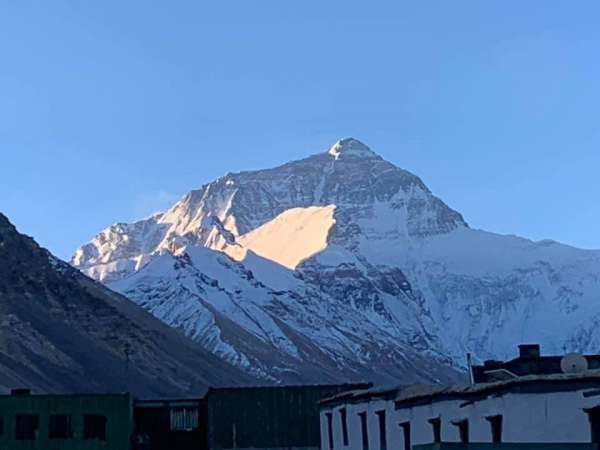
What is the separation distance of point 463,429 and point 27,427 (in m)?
30.2

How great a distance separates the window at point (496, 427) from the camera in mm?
35938

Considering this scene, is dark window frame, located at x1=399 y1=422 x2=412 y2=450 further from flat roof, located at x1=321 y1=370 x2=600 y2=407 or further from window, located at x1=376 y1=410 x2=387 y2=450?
window, located at x1=376 y1=410 x2=387 y2=450

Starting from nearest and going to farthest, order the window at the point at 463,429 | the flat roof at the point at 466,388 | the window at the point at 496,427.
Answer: the flat roof at the point at 466,388 → the window at the point at 496,427 → the window at the point at 463,429

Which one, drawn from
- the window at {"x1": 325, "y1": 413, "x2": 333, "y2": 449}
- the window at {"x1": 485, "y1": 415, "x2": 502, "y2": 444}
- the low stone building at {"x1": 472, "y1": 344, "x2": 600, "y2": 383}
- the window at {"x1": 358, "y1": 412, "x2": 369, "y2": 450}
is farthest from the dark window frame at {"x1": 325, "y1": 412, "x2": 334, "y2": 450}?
the window at {"x1": 485, "y1": 415, "x2": 502, "y2": 444}

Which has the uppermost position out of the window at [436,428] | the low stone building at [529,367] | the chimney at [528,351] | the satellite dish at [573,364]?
the chimney at [528,351]

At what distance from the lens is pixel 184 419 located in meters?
66.8

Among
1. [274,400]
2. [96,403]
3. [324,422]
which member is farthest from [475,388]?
[96,403]

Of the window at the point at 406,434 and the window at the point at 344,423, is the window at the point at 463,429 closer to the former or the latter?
the window at the point at 406,434

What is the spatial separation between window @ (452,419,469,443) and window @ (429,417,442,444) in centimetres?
159

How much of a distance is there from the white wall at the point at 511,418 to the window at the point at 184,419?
21.6m

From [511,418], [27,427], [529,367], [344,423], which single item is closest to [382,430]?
[344,423]

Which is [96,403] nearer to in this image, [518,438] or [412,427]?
[412,427]

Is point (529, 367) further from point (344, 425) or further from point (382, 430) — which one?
point (382, 430)

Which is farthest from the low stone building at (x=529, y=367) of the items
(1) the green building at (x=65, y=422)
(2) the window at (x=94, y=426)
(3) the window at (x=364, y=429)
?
(2) the window at (x=94, y=426)
